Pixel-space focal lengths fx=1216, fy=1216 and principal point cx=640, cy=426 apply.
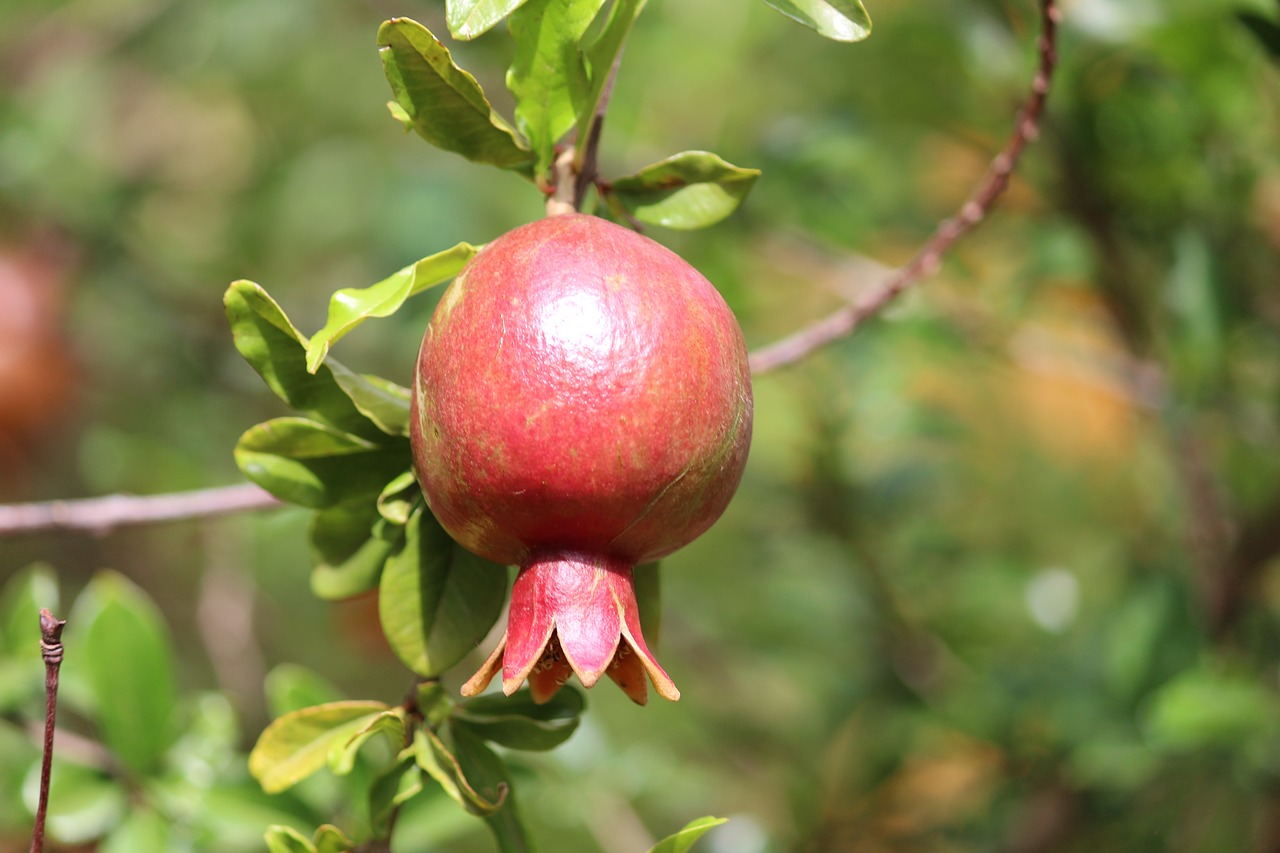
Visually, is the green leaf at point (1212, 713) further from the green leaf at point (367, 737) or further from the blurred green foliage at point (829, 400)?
the green leaf at point (367, 737)

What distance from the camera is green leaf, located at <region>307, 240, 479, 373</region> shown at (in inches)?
19.6

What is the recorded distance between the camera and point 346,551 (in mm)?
630

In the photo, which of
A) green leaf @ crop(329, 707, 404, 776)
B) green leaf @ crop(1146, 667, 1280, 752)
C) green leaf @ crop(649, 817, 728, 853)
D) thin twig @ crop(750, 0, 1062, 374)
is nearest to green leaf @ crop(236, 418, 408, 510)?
green leaf @ crop(329, 707, 404, 776)

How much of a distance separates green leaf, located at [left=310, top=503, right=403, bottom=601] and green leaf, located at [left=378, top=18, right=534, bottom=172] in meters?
0.19

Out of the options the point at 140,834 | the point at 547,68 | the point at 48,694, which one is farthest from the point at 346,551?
the point at 140,834

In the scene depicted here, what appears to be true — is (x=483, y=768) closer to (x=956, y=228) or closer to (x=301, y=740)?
(x=301, y=740)

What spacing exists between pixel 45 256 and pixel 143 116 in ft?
1.51

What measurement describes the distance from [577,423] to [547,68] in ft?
0.62

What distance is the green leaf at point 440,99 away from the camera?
526 millimetres

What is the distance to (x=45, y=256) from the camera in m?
1.81

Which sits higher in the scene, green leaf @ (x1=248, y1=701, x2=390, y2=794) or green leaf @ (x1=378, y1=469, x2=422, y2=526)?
green leaf @ (x1=378, y1=469, x2=422, y2=526)

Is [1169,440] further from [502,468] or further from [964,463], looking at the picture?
[502,468]

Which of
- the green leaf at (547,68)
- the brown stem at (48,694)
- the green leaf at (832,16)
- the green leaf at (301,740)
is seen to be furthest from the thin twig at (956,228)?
the brown stem at (48,694)

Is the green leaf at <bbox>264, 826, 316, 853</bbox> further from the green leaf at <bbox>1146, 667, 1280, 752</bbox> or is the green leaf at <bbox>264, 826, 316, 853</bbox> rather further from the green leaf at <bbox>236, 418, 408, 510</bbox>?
the green leaf at <bbox>1146, 667, 1280, 752</bbox>
